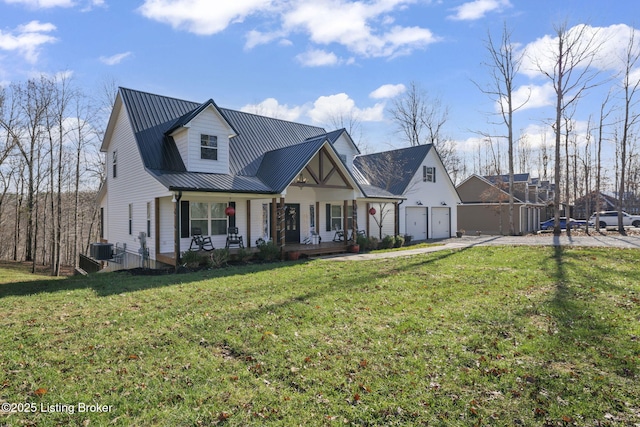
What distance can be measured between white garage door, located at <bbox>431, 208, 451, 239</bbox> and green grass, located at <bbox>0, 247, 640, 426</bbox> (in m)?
16.5

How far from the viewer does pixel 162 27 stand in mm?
13414

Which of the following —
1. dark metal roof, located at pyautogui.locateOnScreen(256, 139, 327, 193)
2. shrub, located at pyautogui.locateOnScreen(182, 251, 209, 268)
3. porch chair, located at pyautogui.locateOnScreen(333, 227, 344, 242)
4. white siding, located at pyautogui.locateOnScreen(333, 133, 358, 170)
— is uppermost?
white siding, located at pyautogui.locateOnScreen(333, 133, 358, 170)

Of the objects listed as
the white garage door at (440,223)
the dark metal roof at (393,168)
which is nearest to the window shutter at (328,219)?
the dark metal roof at (393,168)

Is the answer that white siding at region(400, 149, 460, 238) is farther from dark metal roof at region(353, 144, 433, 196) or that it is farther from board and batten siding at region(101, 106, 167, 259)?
board and batten siding at region(101, 106, 167, 259)

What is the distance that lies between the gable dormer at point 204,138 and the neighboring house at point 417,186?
9.82m

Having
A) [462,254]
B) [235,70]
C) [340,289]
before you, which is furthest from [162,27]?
[462,254]

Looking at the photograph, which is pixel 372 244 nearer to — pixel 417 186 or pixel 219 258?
pixel 219 258

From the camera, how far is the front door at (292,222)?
18.1 meters

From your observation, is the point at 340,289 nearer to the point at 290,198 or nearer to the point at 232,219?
the point at 232,219

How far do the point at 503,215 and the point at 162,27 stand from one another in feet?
95.1

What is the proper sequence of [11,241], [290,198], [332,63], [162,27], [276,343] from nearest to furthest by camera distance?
[276,343] < [162,27] < [290,198] < [332,63] < [11,241]

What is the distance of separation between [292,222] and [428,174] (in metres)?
11.5

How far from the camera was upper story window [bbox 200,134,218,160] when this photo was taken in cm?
1512

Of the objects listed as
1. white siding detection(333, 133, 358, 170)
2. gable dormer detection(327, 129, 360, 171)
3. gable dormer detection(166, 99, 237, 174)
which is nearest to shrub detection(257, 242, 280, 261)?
gable dormer detection(166, 99, 237, 174)
